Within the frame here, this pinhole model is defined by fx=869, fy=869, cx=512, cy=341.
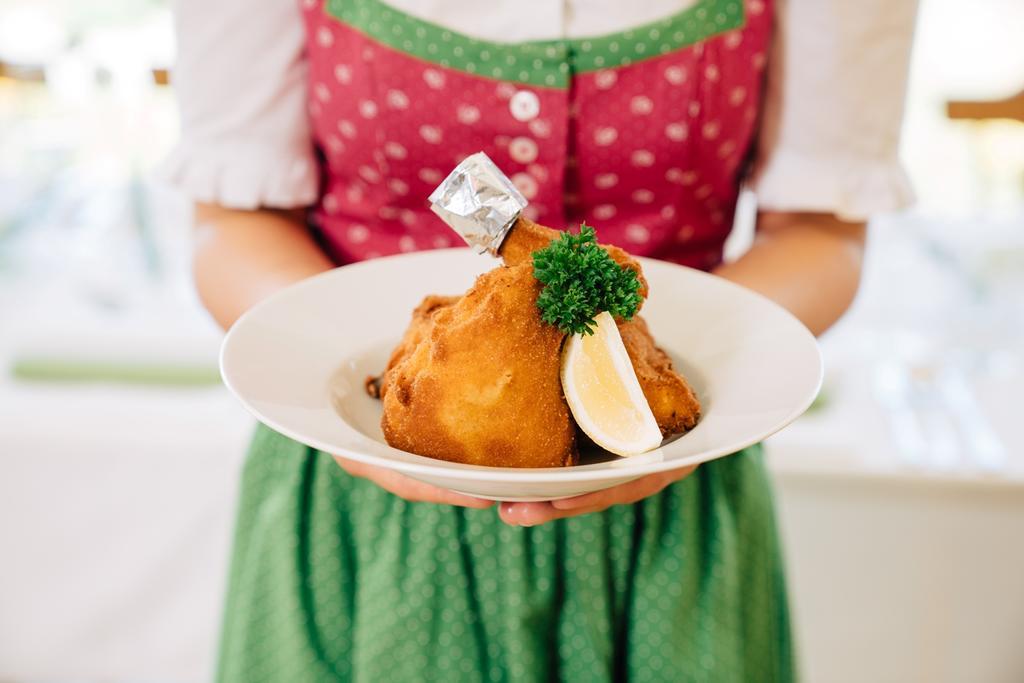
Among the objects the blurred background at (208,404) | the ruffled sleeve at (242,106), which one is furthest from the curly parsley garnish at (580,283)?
the blurred background at (208,404)

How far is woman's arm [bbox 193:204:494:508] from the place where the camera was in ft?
3.31

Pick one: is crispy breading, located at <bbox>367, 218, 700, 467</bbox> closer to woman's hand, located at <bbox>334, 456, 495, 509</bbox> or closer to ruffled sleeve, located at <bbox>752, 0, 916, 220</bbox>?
woman's hand, located at <bbox>334, 456, 495, 509</bbox>

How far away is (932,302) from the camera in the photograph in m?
1.87

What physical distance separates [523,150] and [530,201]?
0.22 feet

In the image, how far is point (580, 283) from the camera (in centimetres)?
65

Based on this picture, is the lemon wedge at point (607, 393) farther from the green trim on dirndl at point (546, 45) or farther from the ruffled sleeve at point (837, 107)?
the ruffled sleeve at point (837, 107)

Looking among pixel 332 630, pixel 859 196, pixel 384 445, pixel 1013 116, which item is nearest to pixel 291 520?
pixel 332 630

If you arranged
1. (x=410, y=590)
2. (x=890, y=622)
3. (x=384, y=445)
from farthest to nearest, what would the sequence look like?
(x=890, y=622) → (x=410, y=590) → (x=384, y=445)

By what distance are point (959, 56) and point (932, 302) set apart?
503 mm

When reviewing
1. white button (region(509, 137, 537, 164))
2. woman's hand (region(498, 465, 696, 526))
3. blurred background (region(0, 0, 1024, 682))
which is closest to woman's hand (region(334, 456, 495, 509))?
woman's hand (region(498, 465, 696, 526))

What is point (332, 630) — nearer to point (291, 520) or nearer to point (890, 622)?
point (291, 520)

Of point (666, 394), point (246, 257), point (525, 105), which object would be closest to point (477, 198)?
point (666, 394)

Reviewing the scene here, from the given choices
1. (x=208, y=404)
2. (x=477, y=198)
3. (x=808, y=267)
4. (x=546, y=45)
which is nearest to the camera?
(x=477, y=198)

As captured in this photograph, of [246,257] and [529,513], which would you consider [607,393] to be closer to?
[529,513]
